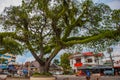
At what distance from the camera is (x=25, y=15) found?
1841cm

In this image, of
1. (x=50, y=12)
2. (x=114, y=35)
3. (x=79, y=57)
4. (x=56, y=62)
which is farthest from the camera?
(x=56, y=62)

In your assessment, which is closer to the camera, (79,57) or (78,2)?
(78,2)

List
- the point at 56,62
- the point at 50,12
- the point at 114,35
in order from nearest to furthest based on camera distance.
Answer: the point at 114,35, the point at 50,12, the point at 56,62

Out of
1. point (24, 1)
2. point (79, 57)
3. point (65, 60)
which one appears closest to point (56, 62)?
point (65, 60)

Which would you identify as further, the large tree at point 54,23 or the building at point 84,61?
the building at point 84,61

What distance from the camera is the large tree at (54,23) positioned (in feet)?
55.4

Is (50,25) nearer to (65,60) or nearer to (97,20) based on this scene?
(97,20)

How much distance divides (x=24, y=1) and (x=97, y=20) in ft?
24.2

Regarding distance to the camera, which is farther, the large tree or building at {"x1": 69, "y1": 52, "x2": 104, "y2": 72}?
building at {"x1": 69, "y1": 52, "x2": 104, "y2": 72}

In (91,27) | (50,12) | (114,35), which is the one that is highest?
(50,12)

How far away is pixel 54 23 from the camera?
16.8 meters

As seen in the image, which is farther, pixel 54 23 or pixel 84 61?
pixel 84 61

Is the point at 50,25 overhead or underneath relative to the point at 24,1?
underneath

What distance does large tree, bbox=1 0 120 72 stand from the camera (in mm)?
16875
